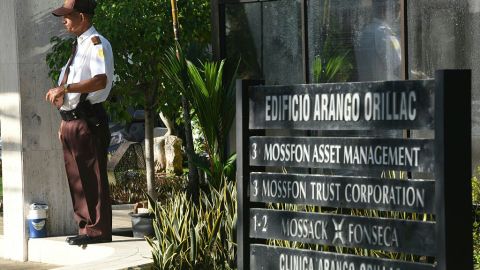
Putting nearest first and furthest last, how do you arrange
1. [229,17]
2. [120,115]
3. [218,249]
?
[218,249] → [229,17] → [120,115]

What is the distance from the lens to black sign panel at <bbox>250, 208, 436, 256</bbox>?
5.83 meters

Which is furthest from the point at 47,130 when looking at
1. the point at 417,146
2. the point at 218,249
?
the point at 417,146

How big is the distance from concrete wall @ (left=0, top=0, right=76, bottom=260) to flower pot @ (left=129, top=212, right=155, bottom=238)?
2.40ft

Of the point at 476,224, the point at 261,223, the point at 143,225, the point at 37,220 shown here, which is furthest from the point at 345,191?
the point at 37,220

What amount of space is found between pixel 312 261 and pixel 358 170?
0.66m

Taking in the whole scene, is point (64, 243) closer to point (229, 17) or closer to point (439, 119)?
point (229, 17)

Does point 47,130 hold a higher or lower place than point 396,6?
lower

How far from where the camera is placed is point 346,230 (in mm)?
6199

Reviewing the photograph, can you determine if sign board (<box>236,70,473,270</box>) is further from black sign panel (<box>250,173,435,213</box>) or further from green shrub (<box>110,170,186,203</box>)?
green shrub (<box>110,170,186,203</box>)

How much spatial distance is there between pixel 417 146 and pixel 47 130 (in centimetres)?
714

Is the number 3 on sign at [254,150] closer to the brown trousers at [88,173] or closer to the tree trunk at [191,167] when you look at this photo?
the brown trousers at [88,173]

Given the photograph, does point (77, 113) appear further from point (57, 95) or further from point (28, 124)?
point (28, 124)

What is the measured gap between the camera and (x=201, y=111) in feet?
35.9

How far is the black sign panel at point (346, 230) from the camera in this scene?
5.83 m
